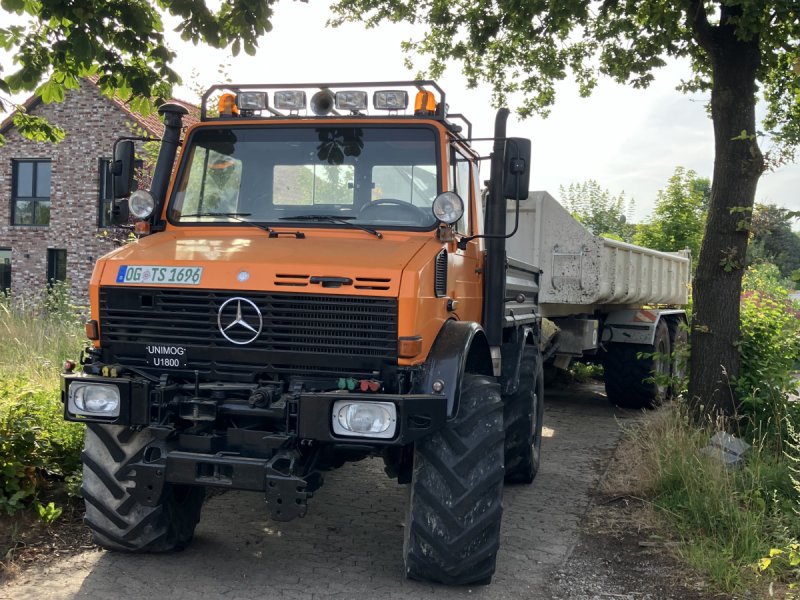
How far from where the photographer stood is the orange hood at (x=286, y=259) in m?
3.95

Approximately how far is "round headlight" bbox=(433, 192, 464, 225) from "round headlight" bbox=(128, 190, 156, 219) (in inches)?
68.1

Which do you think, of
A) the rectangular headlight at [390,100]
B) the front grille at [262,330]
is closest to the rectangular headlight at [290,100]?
the rectangular headlight at [390,100]

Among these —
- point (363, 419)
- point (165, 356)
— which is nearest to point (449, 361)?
point (363, 419)

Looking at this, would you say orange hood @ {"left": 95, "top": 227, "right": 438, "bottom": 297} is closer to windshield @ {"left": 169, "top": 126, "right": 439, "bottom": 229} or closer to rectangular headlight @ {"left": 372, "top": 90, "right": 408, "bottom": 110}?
windshield @ {"left": 169, "top": 126, "right": 439, "bottom": 229}

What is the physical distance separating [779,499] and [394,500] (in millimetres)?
2583

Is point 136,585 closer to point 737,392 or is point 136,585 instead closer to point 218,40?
point 218,40

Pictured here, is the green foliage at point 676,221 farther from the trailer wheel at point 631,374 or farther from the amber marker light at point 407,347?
the amber marker light at point 407,347

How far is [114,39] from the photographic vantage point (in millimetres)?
5801

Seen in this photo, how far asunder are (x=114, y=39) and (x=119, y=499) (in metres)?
3.30

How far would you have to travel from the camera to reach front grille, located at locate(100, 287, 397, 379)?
12.9ft

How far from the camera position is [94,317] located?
4.25 metres

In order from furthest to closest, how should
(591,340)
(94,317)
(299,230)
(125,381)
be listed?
1. (591,340)
2. (299,230)
3. (94,317)
4. (125,381)

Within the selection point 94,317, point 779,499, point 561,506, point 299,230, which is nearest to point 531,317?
point 561,506

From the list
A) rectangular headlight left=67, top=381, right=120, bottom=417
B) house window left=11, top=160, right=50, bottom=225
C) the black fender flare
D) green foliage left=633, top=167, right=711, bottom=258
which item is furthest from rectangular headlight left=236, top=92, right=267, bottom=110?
house window left=11, top=160, right=50, bottom=225
